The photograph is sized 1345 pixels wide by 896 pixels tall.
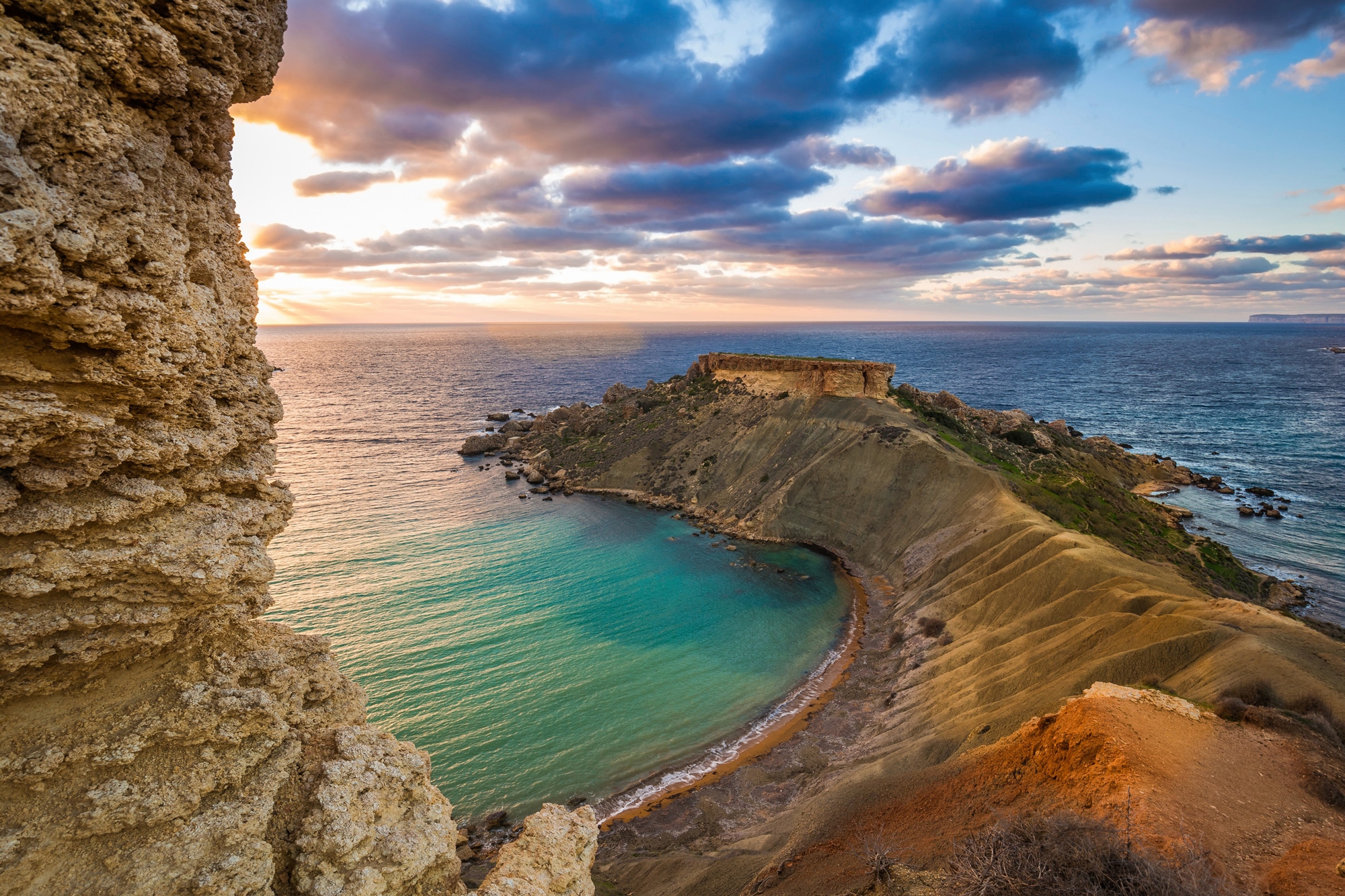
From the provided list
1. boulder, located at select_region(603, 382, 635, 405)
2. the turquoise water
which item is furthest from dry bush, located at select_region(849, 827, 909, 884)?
boulder, located at select_region(603, 382, 635, 405)

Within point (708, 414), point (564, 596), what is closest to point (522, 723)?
point (564, 596)

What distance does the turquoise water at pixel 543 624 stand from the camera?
26.2 m

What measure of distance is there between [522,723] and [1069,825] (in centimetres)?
2174

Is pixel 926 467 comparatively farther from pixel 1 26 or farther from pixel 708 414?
pixel 1 26

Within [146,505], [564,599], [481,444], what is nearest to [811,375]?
[564,599]

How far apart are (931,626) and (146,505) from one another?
3308cm

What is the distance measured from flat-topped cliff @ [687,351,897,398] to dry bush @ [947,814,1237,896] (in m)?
47.9

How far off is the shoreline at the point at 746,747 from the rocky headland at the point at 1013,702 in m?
0.59

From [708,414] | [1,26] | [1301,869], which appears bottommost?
[1301,869]

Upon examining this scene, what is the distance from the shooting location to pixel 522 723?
2745cm

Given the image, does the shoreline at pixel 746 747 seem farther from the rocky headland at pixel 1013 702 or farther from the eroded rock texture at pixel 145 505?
the eroded rock texture at pixel 145 505

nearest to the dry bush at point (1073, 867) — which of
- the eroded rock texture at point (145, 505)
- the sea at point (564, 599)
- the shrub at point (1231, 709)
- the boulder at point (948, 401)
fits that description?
the shrub at point (1231, 709)

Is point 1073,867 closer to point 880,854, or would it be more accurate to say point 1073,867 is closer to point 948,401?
point 880,854

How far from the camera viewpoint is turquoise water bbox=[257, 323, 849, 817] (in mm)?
26250
